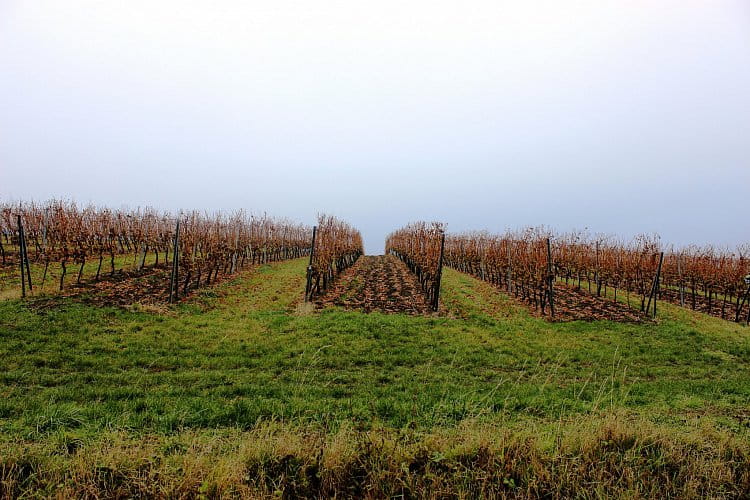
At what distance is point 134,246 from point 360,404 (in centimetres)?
2424

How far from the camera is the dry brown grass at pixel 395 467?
8.06ft

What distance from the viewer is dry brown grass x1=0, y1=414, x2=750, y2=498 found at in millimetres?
2457

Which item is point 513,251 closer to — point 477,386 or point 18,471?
point 477,386

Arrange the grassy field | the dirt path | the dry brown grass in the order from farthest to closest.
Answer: the dirt path, the grassy field, the dry brown grass

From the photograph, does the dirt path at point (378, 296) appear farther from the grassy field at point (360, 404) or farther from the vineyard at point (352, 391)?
the grassy field at point (360, 404)

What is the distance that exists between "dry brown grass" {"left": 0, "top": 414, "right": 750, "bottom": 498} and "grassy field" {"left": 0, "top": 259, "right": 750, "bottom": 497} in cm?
1

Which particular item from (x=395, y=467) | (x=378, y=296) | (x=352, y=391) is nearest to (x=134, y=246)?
(x=378, y=296)

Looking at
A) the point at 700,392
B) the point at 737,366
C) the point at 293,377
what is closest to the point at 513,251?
the point at 737,366

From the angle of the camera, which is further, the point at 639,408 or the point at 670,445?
the point at 639,408

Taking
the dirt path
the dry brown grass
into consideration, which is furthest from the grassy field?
the dirt path

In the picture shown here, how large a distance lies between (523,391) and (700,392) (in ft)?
10.00

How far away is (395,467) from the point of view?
106 inches

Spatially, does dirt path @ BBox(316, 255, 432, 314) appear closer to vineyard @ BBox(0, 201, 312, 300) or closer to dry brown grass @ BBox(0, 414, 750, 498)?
vineyard @ BBox(0, 201, 312, 300)

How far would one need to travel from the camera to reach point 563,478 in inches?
106
